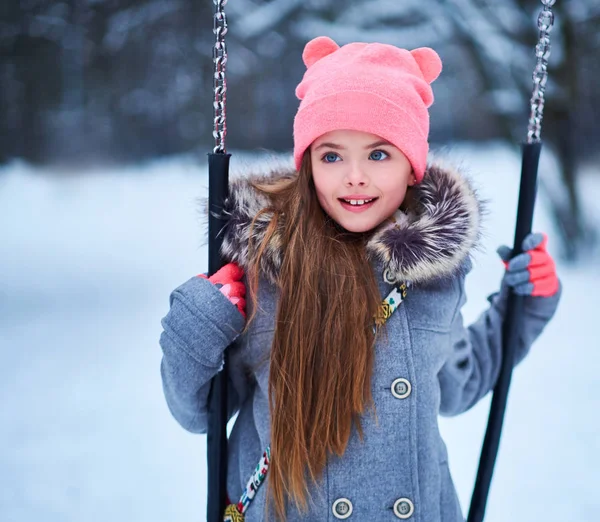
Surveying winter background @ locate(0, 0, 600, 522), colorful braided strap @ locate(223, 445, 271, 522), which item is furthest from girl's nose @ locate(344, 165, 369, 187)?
winter background @ locate(0, 0, 600, 522)

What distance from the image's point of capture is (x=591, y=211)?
163 inches

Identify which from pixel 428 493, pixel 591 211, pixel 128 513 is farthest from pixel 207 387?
pixel 591 211

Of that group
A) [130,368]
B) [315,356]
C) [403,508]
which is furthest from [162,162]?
[403,508]

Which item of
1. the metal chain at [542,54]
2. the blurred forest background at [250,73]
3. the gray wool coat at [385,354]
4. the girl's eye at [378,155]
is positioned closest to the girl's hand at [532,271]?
the gray wool coat at [385,354]

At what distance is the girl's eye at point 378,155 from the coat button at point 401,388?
0.36 meters

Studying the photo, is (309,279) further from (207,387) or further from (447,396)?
(447,396)

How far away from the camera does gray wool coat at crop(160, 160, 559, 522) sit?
1.00 metres

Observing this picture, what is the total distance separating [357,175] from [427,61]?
287 millimetres

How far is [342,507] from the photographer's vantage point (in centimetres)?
99

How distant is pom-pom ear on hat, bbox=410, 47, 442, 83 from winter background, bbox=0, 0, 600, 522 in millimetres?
1587

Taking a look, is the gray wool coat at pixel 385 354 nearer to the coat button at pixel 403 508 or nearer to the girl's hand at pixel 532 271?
the coat button at pixel 403 508

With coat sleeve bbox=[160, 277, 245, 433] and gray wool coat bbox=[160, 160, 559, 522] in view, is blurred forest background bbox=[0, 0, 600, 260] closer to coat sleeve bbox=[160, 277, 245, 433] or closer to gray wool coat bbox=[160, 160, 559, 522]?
gray wool coat bbox=[160, 160, 559, 522]

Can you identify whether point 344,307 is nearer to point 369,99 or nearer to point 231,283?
point 231,283

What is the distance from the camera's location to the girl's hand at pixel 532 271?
1.16 metres
